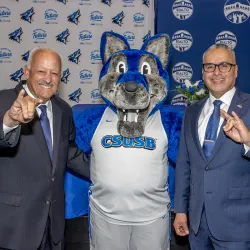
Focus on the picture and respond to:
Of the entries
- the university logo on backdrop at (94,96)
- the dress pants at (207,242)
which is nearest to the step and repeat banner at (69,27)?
the university logo on backdrop at (94,96)

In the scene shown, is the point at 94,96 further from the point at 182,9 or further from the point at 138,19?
the point at 182,9

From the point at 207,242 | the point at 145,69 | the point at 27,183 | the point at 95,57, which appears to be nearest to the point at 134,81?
the point at 145,69

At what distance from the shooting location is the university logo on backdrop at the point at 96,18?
5.31 metres

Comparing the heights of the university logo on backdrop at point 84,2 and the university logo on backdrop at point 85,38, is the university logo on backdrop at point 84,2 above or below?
above

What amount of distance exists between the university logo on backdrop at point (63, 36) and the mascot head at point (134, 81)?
3.17 m

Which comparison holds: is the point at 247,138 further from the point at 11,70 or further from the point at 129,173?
the point at 11,70

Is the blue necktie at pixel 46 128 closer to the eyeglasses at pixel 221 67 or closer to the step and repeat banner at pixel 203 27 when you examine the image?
the eyeglasses at pixel 221 67

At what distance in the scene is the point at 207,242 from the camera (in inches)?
86.6

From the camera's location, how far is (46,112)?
7.22 ft

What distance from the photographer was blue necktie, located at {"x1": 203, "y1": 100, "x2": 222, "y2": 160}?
2084 mm

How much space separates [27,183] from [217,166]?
1140 millimetres

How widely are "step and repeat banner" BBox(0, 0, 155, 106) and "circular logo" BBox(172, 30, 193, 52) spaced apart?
385mm

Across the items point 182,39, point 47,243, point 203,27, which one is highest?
point 203,27

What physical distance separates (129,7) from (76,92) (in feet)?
5.13
